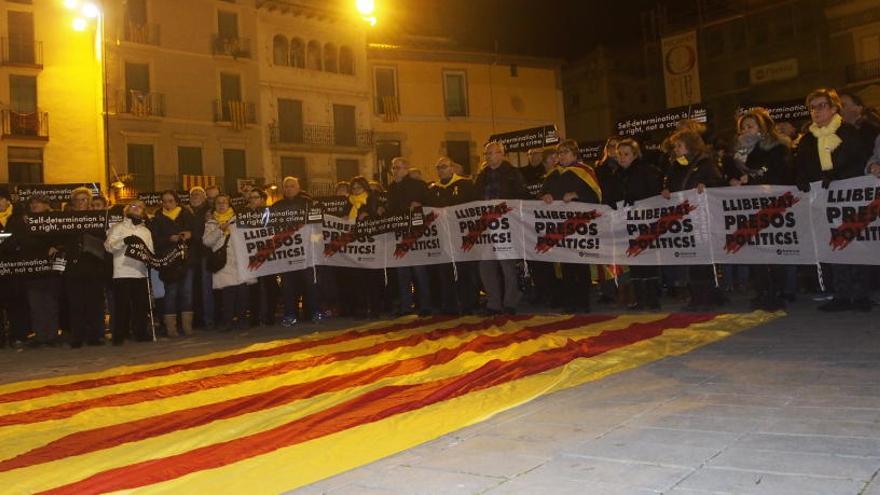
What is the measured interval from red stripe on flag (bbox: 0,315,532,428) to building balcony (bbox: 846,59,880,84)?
3876 centimetres

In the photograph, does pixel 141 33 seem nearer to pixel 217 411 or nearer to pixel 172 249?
pixel 172 249

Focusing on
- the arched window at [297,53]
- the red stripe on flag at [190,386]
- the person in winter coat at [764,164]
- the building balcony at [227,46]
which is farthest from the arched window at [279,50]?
the red stripe on flag at [190,386]

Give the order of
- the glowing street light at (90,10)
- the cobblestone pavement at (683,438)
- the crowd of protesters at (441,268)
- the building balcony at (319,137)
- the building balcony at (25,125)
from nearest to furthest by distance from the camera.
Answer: the cobblestone pavement at (683,438) < the crowd of protesters at (441,268) < the glowing street light at (90,10) < the building balcony at (25,125) < the building balcony at (319,137)

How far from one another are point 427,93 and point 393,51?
2.69 m

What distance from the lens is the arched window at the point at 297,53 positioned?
37.5 meters

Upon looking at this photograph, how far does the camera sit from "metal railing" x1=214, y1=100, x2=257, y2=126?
35219mm

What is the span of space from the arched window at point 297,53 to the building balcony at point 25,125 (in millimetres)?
11316

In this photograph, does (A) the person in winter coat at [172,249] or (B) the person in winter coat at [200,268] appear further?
(B) the person in winter coat at [200,268]

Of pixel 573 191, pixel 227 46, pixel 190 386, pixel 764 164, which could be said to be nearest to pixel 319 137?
pixel 227 46

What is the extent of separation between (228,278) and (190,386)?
4661 mm

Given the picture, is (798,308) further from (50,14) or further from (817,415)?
(50,14)

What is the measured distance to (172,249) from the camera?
9.53 meters

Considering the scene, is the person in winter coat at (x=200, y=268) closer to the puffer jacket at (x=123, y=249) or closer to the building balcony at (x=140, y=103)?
the puffer jacket at (x=123, y=249)

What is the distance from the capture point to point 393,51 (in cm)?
3888
